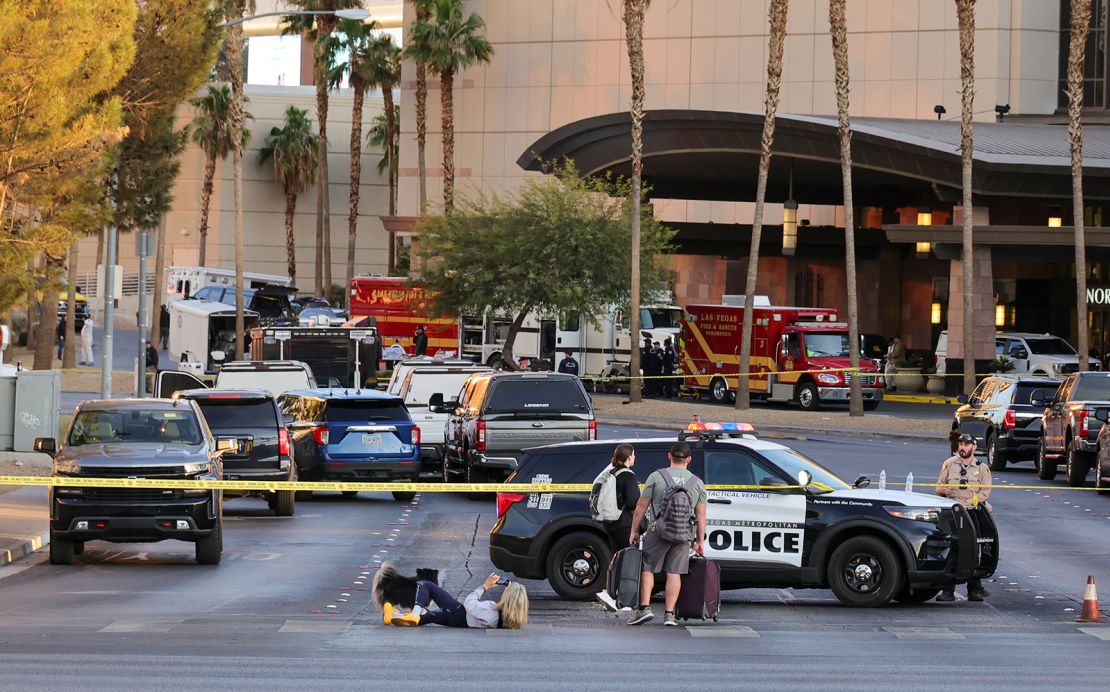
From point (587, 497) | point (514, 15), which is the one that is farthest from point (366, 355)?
point (514, 15)

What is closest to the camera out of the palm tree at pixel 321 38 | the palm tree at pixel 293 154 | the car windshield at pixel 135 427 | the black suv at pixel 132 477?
the black suv at pixel 132 477

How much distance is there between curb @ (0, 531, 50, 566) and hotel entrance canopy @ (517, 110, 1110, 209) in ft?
125

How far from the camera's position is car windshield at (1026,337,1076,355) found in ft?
183

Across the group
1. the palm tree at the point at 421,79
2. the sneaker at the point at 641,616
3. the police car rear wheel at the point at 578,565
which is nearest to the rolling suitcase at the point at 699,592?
the sneaker at the point at 641,616

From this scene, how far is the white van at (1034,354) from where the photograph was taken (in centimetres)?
5438

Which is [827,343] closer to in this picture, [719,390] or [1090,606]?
[719,390]

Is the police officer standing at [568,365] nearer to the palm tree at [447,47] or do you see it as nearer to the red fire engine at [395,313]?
the red fire engine at [395,313]

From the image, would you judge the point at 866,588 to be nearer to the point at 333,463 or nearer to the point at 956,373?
the point at 333,463

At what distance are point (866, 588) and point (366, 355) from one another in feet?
96.8

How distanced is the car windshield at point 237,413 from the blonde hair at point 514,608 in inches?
419

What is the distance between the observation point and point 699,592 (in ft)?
49.8

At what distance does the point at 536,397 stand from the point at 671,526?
11286 mm

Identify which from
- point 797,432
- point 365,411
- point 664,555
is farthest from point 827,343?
point 664,555

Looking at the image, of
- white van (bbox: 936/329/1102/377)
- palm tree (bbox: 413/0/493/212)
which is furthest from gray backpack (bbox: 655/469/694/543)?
palm tree (bbox: 413/0/493/212)
